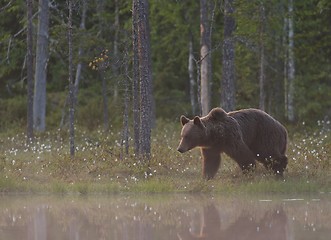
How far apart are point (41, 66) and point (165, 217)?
58.6 ft

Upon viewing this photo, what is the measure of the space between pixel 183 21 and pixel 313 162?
17.3 m

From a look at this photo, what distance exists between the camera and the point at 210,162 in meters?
15.5

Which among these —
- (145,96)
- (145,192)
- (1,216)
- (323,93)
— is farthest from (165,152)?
(323,93)

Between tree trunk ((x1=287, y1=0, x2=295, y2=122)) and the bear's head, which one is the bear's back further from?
tree trunk ((x1=287, y1=0, x2=295, y2=122))

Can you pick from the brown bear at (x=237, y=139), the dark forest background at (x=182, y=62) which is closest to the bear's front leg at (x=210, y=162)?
the brown bear at (x=237, y=139)

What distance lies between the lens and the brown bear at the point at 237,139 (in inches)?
595

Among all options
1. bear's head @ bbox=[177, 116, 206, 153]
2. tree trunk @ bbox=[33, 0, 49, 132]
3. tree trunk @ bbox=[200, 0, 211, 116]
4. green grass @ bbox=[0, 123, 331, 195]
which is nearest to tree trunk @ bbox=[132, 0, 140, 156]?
green grass @ bbox=[0, 123, 331, 195]

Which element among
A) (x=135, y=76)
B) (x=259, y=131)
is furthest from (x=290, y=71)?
(x=259, y=131)

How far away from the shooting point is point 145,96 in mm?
16656

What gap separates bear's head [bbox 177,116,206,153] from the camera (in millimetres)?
15086

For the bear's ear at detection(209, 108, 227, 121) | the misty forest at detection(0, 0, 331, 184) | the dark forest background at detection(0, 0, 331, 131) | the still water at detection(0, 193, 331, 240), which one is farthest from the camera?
the dark forest background at detection(0, 0, 331, 131)

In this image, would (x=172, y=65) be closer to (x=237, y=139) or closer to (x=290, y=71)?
(x=290, y=71)

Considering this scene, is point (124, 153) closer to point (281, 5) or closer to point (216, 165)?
point (216, 165)

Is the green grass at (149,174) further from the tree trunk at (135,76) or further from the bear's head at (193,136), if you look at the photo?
the bear's head at (193,136)
